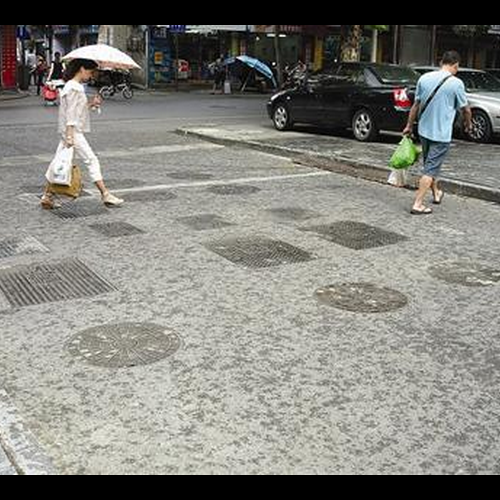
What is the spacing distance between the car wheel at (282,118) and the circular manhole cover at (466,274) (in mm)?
10486

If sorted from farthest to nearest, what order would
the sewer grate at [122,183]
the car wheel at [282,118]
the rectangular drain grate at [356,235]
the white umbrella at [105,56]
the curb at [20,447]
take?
1. the car wheel at [282,118]
2. the white umbrella at [105,56]
3. the sewer grate at [122,183]
4. the rectangular drain grate at [356,235]
5. the curb at [20,447]

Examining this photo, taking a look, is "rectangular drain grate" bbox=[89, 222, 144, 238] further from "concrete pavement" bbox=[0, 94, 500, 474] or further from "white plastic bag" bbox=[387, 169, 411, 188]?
"white plastic bag" bbox=[387, 169, 411, 188]

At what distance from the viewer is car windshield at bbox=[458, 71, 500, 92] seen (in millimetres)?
15462

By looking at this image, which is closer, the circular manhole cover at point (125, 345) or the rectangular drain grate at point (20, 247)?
the circular manhole cover at point (125, 345)

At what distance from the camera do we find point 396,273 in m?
6.09

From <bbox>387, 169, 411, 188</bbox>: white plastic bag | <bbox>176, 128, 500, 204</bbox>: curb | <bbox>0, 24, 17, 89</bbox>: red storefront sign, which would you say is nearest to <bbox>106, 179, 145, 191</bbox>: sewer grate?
<bbox>176, 128, 500, 204</bbox>: curb

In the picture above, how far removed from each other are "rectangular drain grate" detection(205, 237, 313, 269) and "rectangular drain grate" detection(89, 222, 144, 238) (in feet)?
3.10

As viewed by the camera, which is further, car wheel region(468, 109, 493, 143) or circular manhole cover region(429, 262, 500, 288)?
car wheel region(468, 109, 493, 143)

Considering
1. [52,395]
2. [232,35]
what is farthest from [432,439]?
[232,35]

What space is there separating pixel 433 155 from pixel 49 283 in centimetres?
447

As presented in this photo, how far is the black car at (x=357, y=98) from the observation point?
13.8 meters

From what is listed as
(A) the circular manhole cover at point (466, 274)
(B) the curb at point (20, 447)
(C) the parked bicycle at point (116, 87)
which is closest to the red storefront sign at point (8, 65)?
(C) the parked bicycle at point (116, 87)

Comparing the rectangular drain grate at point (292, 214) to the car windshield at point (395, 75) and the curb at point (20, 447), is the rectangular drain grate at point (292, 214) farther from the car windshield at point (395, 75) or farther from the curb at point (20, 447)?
the car windshield at point (395, 75)

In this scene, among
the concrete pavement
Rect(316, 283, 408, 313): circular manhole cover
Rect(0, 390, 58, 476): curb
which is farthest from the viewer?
Rect(316, 283, 408, 313): circular manhole cover
